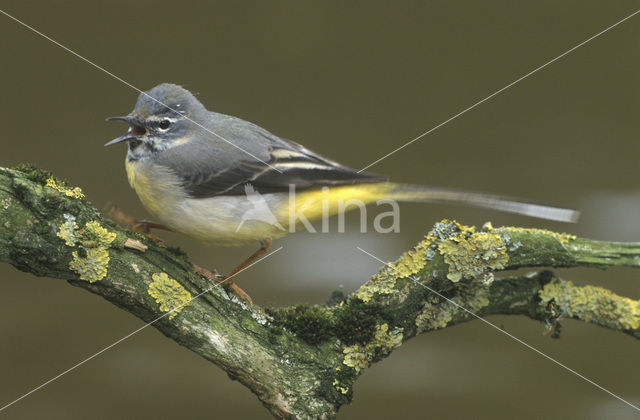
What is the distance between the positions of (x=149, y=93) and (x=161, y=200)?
450 millimetres

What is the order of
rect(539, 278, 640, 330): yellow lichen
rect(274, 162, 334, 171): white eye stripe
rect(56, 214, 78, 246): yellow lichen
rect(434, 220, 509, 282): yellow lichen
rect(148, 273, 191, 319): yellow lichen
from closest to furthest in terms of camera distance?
rect(56, 214, 78, 246): yellow lichen < rect(148, 273, 191, 319): yellow lichen < rect(434, 220, 509, 282): yellow lichen < rect(274, 162, 334, 171): white eye stripe < rect(539, 278, 640, 330): yellow lichen

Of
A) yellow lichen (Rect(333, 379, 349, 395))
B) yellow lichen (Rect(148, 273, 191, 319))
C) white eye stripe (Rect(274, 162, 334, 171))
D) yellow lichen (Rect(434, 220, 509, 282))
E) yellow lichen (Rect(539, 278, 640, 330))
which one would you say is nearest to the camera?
yellow lichen (Rect(148, 273, 191, 319))

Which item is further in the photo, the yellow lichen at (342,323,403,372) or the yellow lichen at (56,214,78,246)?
the yellow lichen at (342,323,403,372)

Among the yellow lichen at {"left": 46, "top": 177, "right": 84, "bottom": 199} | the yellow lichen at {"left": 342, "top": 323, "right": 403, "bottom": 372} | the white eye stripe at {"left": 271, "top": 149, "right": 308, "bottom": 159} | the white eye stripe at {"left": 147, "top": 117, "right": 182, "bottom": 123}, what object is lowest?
the yellow lichen at {"left": 342, "top": 323, "right": 403, "bottom": 372}

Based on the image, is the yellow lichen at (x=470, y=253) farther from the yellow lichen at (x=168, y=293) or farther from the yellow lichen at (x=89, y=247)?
the yellow lichen at (x=89, y=247)

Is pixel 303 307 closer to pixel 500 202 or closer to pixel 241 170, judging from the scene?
pixel 241 170

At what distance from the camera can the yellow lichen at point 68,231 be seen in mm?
1979

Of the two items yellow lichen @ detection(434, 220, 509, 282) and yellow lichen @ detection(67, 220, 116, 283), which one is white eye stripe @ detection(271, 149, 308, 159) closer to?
yellow lichen @ detection(434, 220, 509, 282)

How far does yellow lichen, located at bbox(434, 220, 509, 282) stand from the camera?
2395 mm

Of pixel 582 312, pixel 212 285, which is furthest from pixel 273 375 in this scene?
pixel 582 312

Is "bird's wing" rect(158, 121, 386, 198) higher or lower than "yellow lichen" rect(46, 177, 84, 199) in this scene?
higher

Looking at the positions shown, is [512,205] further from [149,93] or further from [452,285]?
[149,93]

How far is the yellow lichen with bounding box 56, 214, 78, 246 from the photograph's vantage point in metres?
1.98

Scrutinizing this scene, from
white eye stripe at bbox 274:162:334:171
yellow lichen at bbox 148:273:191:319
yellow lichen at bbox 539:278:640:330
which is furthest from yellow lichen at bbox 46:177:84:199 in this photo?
yellow lichen at bbox 539:278:640:330
